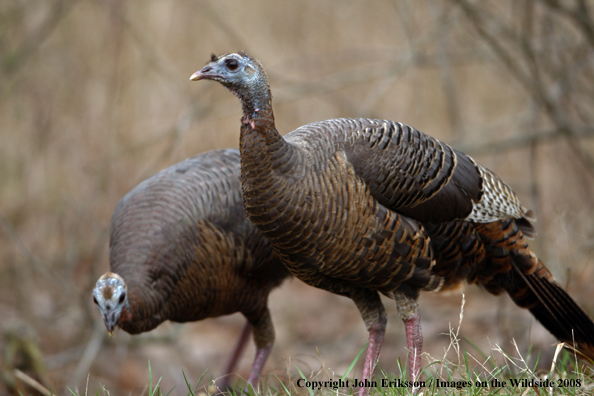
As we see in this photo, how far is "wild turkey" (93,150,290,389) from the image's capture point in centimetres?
387

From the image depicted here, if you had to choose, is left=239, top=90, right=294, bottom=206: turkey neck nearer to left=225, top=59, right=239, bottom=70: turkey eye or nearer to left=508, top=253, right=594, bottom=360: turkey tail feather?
left=225, top=59, right=239, bottom=70: turkey eye

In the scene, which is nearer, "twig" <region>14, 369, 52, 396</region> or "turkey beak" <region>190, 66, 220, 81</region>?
"turkey beak" <region>190, 66, 220, 81</region>

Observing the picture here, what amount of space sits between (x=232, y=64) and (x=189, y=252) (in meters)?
1.39

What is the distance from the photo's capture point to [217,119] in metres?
8.82

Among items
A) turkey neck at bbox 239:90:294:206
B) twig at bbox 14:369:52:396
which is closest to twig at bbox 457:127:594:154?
turkey neck at bbox 239:90:294:206

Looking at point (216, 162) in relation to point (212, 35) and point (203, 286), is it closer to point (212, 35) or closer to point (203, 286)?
point (203, 286)

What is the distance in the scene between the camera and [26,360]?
478 centimetres

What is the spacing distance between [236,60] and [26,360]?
10.2ft

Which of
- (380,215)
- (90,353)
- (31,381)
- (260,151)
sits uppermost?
(260,151)

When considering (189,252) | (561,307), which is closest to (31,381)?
(189,252)

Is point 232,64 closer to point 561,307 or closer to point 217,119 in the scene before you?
point 561,307

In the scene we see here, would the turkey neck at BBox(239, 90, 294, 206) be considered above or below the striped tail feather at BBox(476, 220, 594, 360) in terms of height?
above

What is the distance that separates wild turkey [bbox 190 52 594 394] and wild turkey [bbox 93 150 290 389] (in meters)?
0.83

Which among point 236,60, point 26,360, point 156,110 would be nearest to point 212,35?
point 156,110
